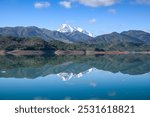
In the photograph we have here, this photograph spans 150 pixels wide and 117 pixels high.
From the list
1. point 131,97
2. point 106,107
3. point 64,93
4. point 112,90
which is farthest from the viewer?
point 112,90

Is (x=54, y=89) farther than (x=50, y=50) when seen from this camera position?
No

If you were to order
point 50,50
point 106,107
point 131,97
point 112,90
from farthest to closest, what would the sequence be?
point 50,50 < point 112,90 < point 131,97 < point 106,107

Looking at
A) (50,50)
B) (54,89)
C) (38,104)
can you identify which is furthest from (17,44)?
(38,104)

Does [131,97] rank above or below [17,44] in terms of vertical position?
below

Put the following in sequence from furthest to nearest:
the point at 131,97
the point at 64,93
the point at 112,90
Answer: the point at 112,90, the point at 64,93, the point at 131,97

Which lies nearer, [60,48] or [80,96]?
[80,96]

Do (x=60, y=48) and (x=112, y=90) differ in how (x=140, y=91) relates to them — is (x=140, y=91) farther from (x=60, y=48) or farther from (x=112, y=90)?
(x=60, y=48)

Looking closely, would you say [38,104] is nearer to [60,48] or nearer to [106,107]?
[106,107]

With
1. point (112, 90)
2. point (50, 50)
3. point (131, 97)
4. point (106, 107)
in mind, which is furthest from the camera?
point (50, 50)

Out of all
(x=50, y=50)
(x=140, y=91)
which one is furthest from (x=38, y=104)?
(x=50, y=50)
